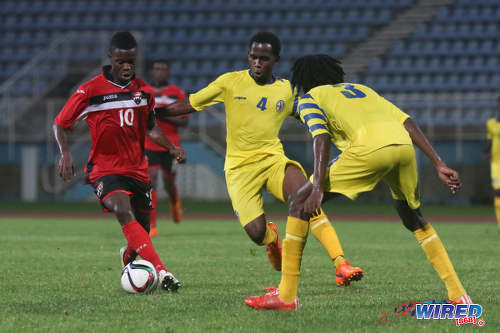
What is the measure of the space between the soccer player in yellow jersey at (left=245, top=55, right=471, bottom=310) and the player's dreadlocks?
21 centimetres

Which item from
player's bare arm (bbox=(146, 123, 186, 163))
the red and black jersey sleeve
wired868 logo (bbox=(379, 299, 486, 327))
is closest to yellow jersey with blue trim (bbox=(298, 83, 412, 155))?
wired868 logo (bbox=(379, 299, 486, 327))

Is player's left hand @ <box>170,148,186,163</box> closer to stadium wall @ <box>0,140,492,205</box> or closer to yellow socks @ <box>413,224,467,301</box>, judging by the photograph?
yellow socks @ <box>413,224,467,301</box>

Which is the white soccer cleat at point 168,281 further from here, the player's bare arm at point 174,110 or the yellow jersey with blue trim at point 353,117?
the yellow jersey with blue trim at point 353,117

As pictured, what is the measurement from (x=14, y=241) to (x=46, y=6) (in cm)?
1864

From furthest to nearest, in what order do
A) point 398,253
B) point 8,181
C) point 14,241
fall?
point 8,181 → point 14,241 → point 398,253

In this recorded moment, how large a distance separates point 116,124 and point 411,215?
99.8 inches

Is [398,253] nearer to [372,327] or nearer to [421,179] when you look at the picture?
[372,327]

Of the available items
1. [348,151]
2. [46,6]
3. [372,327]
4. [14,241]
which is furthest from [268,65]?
[46,6]

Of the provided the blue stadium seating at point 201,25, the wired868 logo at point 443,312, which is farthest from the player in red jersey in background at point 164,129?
the blue stadium seating at point 201,25

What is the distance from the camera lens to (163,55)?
25516 mm

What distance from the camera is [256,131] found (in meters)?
6.70

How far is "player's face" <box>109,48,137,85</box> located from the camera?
6.19 metres

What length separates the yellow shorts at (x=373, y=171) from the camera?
197 inches

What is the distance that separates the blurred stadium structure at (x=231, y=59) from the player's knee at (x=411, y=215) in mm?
15401
